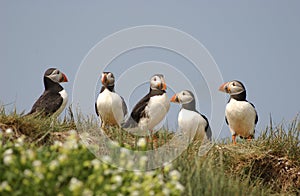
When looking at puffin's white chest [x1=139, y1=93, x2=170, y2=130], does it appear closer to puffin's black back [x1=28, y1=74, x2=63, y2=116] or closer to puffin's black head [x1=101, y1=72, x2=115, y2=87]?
puffin's black head [x1=101, y1=72, x2=115, y2=87]

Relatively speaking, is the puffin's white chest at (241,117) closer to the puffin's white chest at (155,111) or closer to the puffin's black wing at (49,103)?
the puffin's white chest at (155,111)

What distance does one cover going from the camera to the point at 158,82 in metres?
9.09

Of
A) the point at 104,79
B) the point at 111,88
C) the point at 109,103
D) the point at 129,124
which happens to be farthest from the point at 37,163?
the point at 111,88

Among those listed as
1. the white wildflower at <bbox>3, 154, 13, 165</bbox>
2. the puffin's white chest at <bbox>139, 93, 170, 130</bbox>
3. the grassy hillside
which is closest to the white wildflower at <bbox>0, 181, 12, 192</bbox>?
the grassy hillside

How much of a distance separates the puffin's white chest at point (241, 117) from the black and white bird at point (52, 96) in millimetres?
3424

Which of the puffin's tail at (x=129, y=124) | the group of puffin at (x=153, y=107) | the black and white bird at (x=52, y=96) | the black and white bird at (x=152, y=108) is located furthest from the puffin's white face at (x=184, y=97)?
the black and white bird at (x=52, y=96)

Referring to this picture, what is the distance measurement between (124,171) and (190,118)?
4.11 metres

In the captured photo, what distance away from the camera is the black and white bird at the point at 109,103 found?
9555mm

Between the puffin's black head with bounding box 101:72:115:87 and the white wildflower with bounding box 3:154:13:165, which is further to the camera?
the puffin's black head with bounding box 101:72:115:87

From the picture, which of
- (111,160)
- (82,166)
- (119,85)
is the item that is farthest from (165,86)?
(82,166)

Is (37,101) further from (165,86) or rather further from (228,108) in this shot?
(228,108)

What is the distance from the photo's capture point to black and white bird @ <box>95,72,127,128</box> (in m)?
9.55

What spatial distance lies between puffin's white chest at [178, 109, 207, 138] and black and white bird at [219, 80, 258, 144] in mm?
1578

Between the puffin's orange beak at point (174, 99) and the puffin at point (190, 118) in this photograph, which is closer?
the puffin at point (190, 118)
